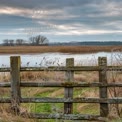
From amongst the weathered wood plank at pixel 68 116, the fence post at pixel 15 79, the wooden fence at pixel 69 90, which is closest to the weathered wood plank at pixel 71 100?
the wooden fence at pixel 69 90

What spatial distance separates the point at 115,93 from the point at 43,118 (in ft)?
6.89

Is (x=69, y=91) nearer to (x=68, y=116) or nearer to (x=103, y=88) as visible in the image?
(x=68, y=116)

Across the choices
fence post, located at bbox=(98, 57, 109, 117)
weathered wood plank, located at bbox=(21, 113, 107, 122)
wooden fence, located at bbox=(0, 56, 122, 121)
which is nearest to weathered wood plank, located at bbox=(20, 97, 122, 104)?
wooden fence, located at bbox=(0, 56, 122, 121)

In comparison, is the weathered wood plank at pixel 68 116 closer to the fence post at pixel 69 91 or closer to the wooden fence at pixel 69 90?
the wooden fence at pixel 69 90

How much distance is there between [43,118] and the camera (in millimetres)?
9812

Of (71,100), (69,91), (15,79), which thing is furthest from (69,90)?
(15,79)

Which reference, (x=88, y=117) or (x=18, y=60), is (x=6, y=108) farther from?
(x=88, y=117)

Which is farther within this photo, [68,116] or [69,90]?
[69,90]

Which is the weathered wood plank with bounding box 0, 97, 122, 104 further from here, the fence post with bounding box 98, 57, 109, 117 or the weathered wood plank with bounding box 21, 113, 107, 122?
the weathered wood plank with bounding box 21, 113, 107, 122

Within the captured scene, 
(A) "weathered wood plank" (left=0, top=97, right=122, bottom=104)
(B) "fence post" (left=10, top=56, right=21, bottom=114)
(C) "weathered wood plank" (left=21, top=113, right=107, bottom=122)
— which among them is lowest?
(C) "weathered wood plank" (left=21, top=113, right=107, bottom=122)

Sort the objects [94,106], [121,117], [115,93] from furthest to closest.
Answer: [94,106]
[115,93]
[121,117]

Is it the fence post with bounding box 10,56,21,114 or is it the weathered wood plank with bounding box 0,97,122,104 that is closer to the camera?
the weathered wood plank with bounding box 0,97,122,104

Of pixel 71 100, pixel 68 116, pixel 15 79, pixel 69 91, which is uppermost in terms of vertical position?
pixel 15 79

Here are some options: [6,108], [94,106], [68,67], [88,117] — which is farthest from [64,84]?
[94,106]
